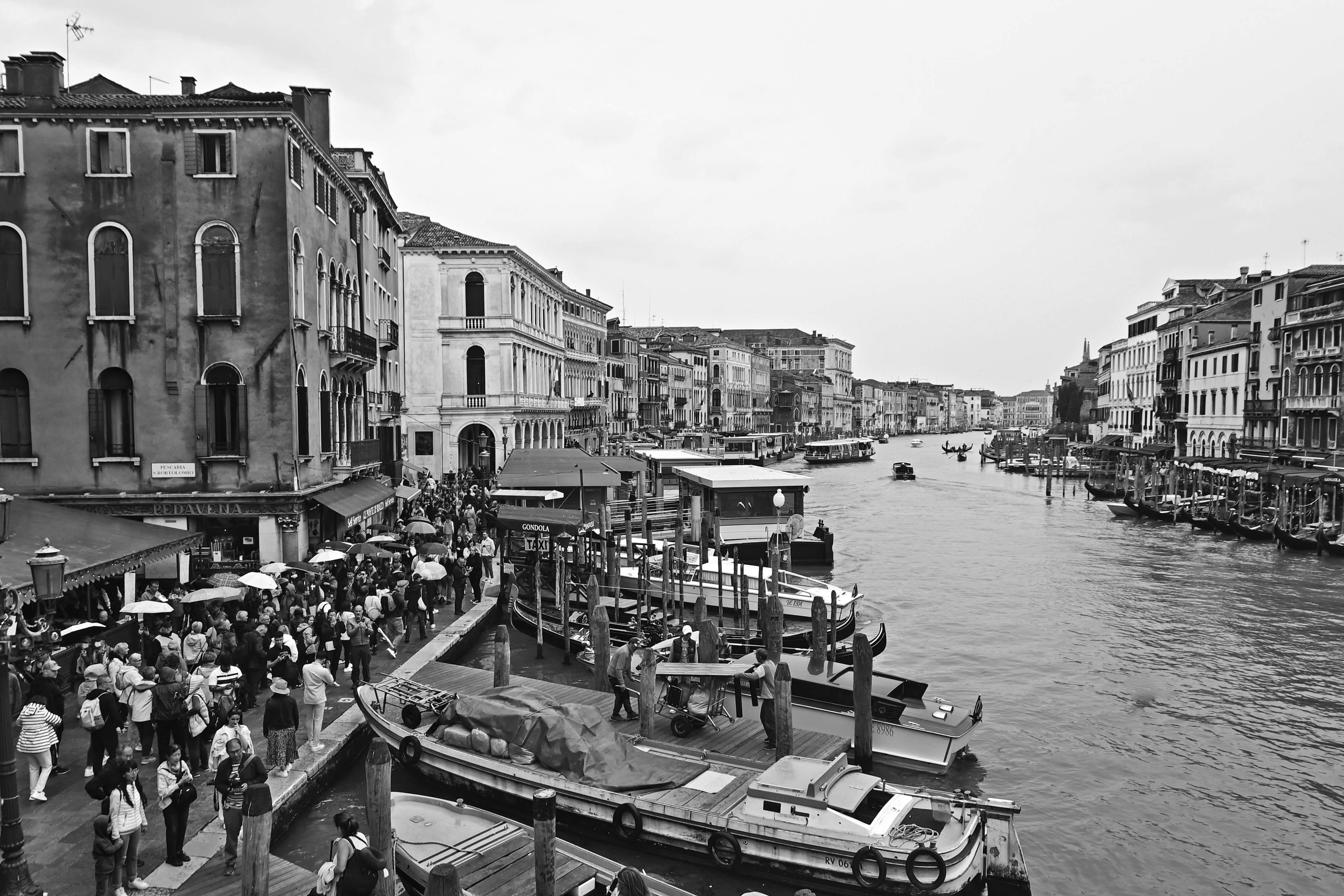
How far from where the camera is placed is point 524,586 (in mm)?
24312

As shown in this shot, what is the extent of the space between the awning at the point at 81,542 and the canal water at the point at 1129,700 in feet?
19.8

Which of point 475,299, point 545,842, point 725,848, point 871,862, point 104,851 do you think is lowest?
point 725,848

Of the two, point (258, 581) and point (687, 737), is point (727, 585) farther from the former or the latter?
point (258, 581)

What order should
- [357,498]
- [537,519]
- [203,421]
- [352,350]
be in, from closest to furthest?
1. [203,421]
2. [357,498]
3. [537,519]
4. [352,350]

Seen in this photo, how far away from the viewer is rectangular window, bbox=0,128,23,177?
781 inches

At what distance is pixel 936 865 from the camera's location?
10.5 m

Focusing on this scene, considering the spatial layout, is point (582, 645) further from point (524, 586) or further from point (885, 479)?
point (885, 479)

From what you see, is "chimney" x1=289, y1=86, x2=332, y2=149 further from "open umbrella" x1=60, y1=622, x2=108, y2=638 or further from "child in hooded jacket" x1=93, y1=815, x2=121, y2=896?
"child in hooded jacket" x1=93, y1=815, x2=121, y2=896

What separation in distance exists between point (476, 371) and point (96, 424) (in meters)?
27.8

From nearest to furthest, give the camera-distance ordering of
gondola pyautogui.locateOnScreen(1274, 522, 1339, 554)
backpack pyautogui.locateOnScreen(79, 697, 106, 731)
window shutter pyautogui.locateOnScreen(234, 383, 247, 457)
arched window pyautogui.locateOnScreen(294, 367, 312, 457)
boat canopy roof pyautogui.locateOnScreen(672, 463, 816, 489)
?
backpack pyautogui.locateOnScreen(79, 697, 106, 731) < window shutter pyautogui.locateOnScreen(234, 383, 247, 457) < arched window pyautogui.locateOnScreen(294, 367, 312, 457) < boat canopy roof pyautogui.locateOnScreen(672, 463, 816, 489) < gondola pyautogui.locateOnScreen(1274, 522, 1339, 554)

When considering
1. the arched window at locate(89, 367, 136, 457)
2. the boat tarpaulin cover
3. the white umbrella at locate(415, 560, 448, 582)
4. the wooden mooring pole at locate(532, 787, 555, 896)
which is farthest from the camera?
the arched window at locate(89, 367, 136, 457)

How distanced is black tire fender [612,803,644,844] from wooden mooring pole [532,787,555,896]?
7.26ft

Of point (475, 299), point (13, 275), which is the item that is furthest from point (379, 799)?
point (475, 299)

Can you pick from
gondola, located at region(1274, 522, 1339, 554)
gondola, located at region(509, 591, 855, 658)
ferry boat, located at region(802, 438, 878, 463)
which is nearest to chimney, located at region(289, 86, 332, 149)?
gondola, located at region(509, 591, 855, 658)
